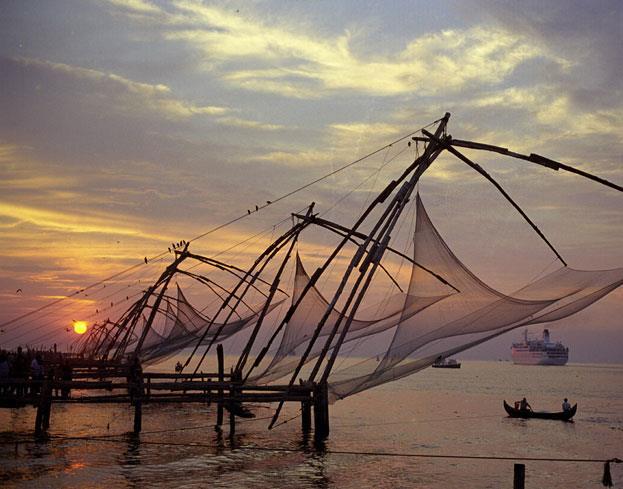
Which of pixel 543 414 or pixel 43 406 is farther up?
pixel 43 406

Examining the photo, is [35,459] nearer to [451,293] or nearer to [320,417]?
[320,417]

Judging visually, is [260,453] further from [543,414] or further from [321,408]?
[543,414]

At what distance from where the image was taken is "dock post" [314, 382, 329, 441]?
20172mm

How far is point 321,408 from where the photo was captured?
20781 mm

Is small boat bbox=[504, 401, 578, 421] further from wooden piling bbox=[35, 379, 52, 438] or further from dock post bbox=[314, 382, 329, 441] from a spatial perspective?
wooden piling bbox=[35, 379, 52, 438]

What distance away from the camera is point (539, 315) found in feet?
52.2

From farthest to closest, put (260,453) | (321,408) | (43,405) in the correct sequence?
(260,453) → (321,408) → (43,405)

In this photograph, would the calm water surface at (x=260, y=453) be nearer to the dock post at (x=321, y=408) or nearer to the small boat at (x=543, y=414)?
the dock post at (x=321, y=408)

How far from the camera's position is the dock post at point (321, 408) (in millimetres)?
20172

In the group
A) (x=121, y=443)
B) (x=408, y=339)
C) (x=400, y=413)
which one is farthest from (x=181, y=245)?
(x=400, y=413)

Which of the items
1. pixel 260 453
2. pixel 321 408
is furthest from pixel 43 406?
pixel 321 408

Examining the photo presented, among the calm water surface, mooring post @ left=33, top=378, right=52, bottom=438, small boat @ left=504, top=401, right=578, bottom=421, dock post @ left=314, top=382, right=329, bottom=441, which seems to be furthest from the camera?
small boat @ left=504, top=401, right=578, bottom=421

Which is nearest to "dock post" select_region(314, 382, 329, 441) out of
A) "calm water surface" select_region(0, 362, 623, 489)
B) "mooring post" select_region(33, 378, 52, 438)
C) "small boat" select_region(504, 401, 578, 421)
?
"calm water surface" select_region(0, 362, 623, 489)

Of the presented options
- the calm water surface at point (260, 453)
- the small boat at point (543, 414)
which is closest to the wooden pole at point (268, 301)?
the calm water surface at point (260, 453)
